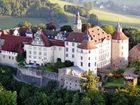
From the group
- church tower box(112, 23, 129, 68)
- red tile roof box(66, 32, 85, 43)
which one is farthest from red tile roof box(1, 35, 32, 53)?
church tower box(112, 23, 129, 68)

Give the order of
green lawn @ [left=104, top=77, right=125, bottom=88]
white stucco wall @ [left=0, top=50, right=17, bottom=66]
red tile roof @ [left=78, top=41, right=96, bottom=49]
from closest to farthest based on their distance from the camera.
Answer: green lawn @ [left=104, top=77, right=125, bottom=88]
red tile roof @ [left=78, top=41, right=96, bottom=49]
white stucco wall @ [left=0, top=50, right=17, bottom=66]

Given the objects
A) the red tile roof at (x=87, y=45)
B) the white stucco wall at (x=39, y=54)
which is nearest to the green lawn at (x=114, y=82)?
the red tile roof at (x=87, y=45)

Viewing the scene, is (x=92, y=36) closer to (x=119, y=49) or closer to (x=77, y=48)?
(x=77, y=48)

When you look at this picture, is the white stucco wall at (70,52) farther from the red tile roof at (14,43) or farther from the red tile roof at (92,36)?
the red tile roof at (14,43)

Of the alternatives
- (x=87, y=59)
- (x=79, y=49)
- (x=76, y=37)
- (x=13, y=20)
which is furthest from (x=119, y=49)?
(x=13, y=20)

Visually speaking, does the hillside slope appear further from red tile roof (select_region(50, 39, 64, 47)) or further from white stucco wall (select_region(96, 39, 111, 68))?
red tile roof (select_region(50, 39, 64, 47))

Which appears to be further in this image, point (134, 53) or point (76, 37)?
point (134, 53)
